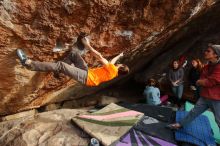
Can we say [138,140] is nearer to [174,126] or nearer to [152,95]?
[174,126]

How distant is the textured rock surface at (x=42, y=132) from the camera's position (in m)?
5.75

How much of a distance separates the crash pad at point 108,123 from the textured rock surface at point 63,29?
1.05m

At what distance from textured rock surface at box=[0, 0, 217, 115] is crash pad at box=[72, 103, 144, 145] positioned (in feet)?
3.46

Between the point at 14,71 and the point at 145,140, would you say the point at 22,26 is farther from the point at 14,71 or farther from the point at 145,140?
the point at 145,140

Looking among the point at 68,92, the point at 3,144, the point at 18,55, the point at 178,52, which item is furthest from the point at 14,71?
the point at 178,52

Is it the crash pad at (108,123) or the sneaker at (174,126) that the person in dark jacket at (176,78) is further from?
the sneaker at (174,126)

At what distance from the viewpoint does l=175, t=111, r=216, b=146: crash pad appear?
19.6ft

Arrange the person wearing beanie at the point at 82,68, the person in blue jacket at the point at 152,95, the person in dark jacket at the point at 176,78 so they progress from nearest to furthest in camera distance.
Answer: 1. the person wearing beanie at the point at 82,68
2. the person in blue jacket at the point at 152,95
3. the person in dark jacket at the point at 176,78

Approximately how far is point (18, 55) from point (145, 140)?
2703 mm

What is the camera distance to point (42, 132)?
19.7ft

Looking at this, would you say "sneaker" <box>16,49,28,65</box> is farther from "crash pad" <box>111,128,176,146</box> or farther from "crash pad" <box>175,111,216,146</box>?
"crash pad" <box>175,111,216,146</box>

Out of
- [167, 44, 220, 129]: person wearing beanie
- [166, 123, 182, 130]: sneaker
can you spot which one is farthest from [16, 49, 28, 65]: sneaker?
[166, 123, 182, 130]: sneaker

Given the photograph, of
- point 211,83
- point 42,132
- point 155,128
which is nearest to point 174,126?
point 155,128

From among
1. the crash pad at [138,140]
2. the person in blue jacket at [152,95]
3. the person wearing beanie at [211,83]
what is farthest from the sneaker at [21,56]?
the person in blue jacket at [152,95]
